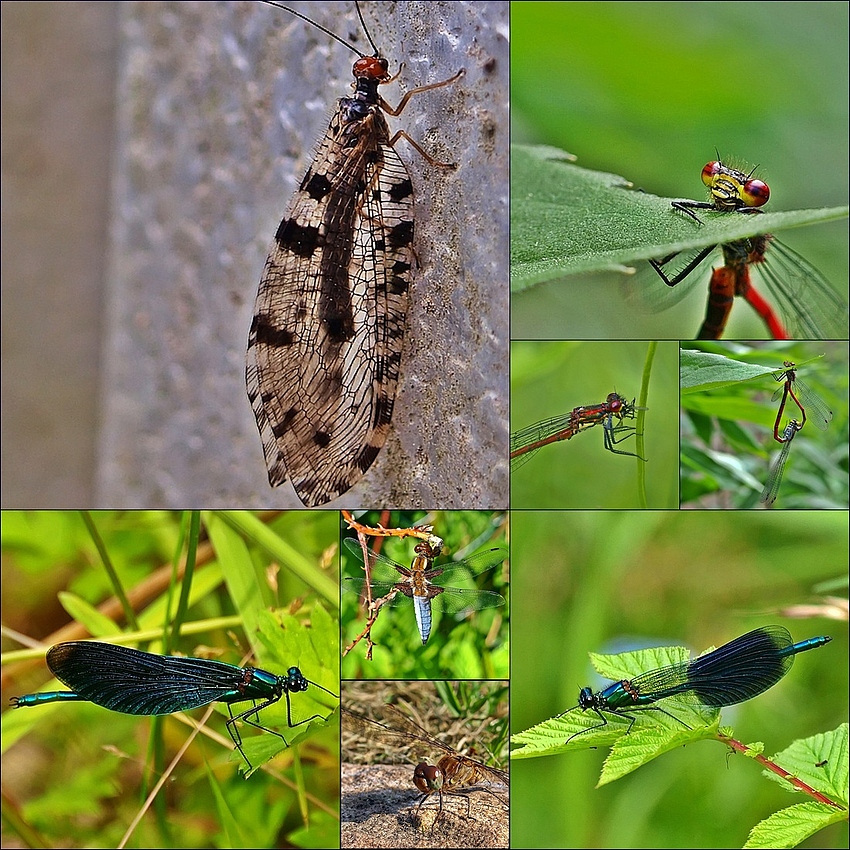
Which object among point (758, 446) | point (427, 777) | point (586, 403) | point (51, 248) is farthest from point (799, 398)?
point (51, 248)

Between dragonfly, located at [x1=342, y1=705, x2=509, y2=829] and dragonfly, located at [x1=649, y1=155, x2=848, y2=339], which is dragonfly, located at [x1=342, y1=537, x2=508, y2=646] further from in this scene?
dragonfly, located at [x1=649, y1=155, x2=848, y2=339]

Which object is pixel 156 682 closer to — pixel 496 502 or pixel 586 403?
pixel 496 502

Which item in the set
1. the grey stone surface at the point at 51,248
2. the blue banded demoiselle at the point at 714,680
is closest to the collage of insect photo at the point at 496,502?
the blue banded demoiselle at the point at 714,680

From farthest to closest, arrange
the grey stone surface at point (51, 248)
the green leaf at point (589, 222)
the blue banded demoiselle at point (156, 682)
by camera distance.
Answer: the grey stone surface at point (51, 248) → the blue banded demoiselle at point (156, 682) → the green leaf at point (589, 222)

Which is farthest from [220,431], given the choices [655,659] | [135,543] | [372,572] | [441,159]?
[655,659]

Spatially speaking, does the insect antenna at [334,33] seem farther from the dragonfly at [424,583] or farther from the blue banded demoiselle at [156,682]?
the blue banded demoiselle at [156,682]
